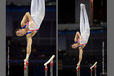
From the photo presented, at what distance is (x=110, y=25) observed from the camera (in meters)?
6.96

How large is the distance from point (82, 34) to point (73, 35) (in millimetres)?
246

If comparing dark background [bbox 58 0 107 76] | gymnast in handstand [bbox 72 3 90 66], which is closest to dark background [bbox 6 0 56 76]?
dark background [bbox 58 0 107 76]

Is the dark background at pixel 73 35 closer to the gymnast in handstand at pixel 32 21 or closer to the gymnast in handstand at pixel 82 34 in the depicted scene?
the gymnast in handstand at pixel 82 34

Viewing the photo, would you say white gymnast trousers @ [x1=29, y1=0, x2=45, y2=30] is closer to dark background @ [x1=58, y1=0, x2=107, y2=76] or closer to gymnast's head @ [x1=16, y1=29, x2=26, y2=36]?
gymnast's head @ [x1=16, y1=29, x2=26, y2=36]

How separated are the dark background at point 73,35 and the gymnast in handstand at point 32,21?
45 cm

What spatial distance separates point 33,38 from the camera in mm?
6219

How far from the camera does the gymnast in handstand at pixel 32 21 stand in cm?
616

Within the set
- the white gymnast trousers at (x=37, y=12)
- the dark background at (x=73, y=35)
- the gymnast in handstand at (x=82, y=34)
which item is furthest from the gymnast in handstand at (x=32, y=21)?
the gymnast in handstand at (x=82, y=34)

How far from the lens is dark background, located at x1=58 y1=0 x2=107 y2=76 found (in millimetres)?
6602

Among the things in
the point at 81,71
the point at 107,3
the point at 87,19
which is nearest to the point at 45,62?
the point at 81,71

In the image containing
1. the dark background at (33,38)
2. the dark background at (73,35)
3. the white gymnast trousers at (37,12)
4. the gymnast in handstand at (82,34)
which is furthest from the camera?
the gymnast in handstand at (82,34)

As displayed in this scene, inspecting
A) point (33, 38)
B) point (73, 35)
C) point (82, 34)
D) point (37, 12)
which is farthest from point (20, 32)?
point (82, 34)

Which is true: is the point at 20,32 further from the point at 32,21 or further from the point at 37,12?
the point at 37,12

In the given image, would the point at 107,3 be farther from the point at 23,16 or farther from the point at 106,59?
the point at 23,16
